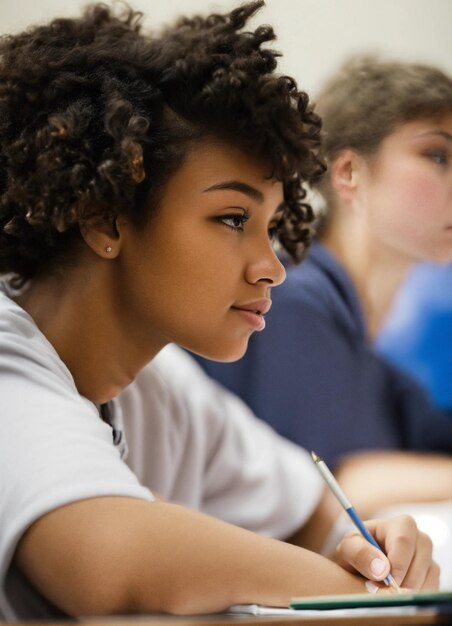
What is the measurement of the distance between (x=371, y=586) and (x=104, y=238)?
0.67 feet

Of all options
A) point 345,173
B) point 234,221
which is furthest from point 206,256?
point 345,173

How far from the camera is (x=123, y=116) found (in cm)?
45

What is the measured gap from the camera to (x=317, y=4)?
0.59m

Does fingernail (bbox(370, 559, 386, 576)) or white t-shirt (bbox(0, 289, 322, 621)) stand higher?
fingernail (bbox(370, 559, 386, 576))

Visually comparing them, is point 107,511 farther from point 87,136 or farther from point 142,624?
point 87,136

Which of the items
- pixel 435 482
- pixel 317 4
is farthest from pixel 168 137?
pixel 435 482

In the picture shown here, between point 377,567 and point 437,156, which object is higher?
point 437,156

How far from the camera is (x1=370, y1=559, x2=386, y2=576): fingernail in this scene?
A: 1.42 feet

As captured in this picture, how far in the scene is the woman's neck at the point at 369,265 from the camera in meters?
0.61

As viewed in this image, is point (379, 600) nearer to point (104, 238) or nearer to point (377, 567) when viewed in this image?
point (377, 567)

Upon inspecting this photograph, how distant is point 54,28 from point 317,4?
0.17m

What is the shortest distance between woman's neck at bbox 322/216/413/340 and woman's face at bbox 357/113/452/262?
0.02 m

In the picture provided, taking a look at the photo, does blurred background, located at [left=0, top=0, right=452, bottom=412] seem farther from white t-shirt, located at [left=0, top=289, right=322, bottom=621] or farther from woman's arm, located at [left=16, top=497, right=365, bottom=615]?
woman's arm, located at [left=16, top=497, right=365, bottom=615]

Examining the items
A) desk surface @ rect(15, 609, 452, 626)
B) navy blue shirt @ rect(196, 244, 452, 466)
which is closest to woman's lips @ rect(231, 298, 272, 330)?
navy blue shirt @ rect(196, 244, 452, 466)
